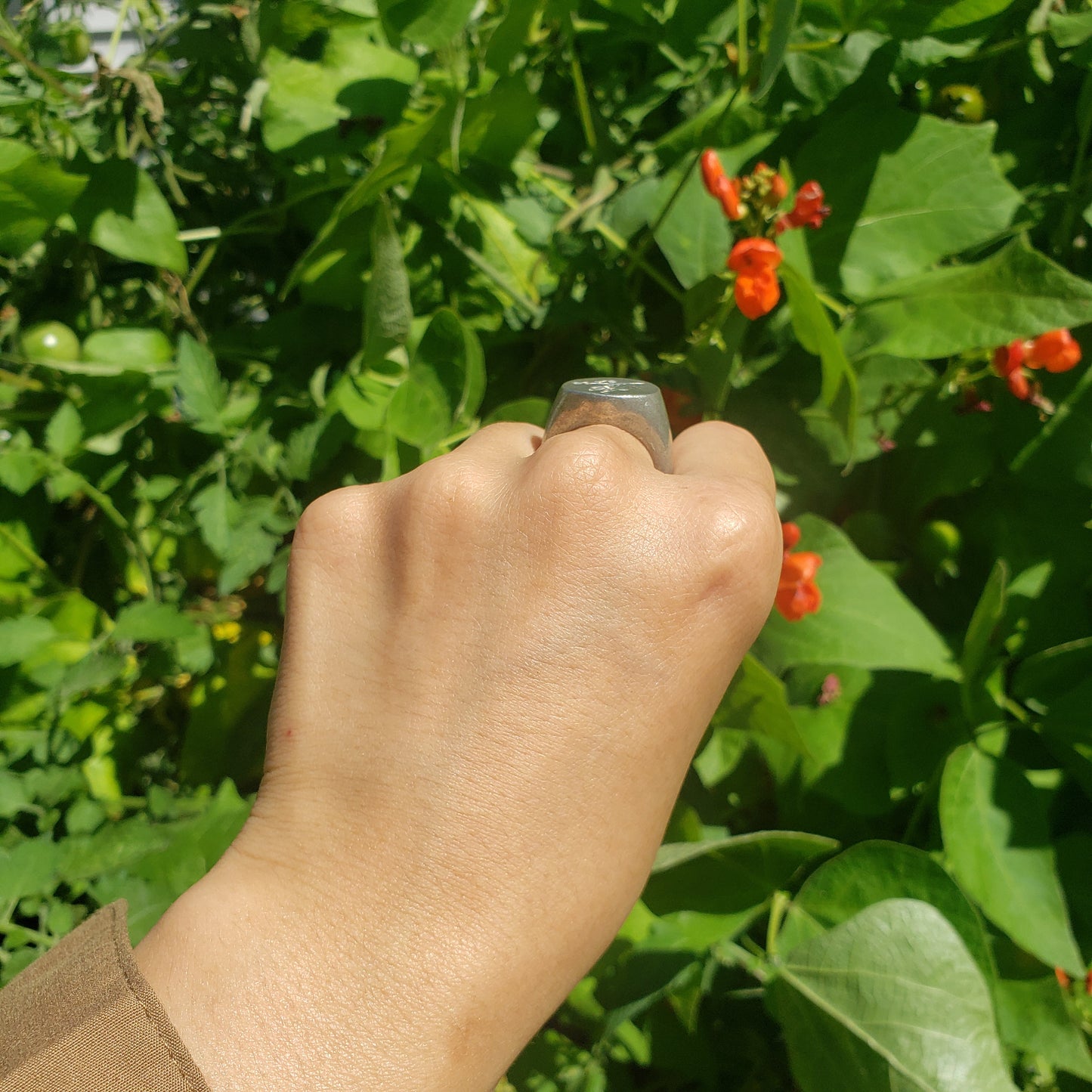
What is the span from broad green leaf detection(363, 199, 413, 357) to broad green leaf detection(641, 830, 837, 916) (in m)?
0.61

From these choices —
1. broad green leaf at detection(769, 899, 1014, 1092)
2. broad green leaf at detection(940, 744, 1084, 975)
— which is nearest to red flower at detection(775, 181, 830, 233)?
broad green leaf at detection(940, 744, 1084, 975)

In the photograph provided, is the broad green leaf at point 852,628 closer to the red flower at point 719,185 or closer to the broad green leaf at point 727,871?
the broad green leaf at point 727,871

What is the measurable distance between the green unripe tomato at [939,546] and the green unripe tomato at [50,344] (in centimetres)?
109

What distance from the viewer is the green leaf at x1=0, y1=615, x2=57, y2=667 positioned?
968 mm

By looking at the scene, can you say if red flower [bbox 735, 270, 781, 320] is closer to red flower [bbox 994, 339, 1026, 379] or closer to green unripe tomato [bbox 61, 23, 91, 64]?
red flower [bbox 994, 339, 1026, 379]

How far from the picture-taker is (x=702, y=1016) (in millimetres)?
1136

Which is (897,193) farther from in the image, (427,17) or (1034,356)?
(427,17)

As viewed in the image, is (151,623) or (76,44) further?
(76,44)

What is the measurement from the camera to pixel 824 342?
2.74 ft

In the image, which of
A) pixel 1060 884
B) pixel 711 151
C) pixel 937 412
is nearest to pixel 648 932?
pixel 1060 884

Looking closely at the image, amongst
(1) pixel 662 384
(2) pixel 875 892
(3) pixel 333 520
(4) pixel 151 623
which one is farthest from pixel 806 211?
(4) pixel 151 623

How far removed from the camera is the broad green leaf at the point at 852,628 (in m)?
0.87

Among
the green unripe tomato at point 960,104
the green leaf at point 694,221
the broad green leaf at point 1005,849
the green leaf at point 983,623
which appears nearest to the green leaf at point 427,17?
the green leaf at point 694,221

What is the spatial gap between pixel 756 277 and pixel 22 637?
0.92 meters
